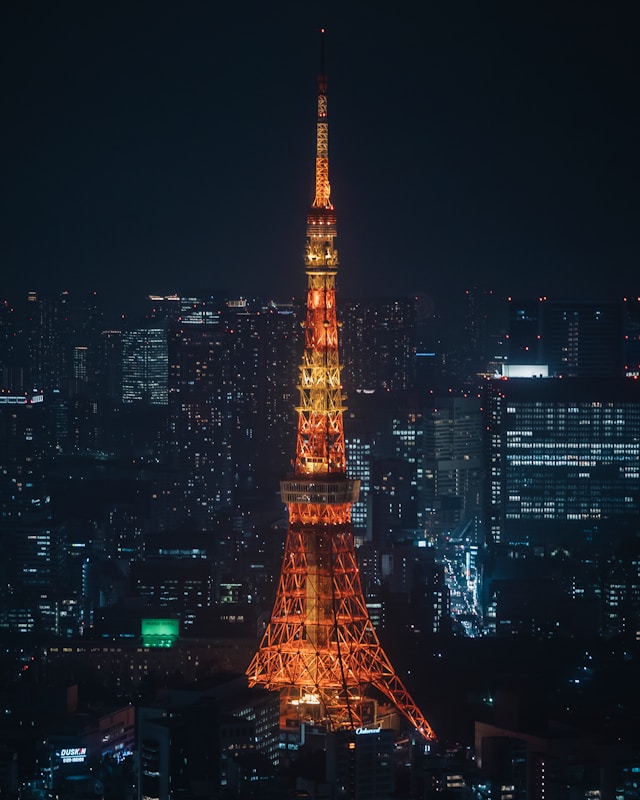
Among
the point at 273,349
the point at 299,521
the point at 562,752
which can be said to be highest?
the point at 273,349

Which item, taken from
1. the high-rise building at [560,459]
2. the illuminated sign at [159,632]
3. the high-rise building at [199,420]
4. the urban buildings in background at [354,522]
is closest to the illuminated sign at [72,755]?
the urban buildings in background at [354,522]

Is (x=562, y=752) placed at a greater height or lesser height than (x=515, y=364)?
lesser

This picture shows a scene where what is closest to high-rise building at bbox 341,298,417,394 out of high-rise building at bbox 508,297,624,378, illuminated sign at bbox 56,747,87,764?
high-rise building at bbox 508,297,624,378

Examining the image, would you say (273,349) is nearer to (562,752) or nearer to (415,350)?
(415,350)


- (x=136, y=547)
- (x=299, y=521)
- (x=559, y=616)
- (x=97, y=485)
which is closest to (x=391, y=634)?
(x=559, y=616)

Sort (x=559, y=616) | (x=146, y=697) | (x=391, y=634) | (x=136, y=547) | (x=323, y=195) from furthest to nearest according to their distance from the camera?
(x=136, y=547) → (x=559, y=616) → (x=391, y=634) → (x=146, y=697) → (x=323, y=195)

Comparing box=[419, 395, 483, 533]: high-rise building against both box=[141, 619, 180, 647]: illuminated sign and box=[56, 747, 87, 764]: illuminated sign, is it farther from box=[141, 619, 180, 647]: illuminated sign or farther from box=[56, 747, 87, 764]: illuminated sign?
box=[56, 747, 87, 764]: illuminated sign

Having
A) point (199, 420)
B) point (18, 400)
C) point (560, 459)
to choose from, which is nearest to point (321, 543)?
point (560, 459)

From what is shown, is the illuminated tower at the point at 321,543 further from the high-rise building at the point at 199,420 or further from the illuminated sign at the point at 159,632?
the high-rise building at the point at 199,420
